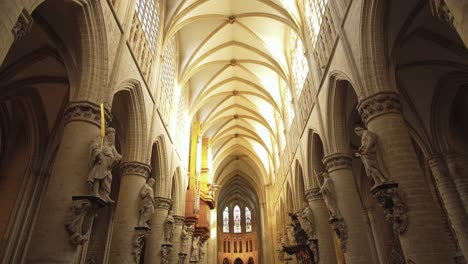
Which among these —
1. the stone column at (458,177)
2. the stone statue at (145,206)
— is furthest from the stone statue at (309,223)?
the stone statue at (145,206)

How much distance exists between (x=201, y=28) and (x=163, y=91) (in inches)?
216

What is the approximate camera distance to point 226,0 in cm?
1741

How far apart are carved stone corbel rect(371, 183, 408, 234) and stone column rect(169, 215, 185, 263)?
12.6 m

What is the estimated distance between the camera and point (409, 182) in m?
6.55

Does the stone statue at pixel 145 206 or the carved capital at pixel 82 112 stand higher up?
the carved capital at pixel 82 112

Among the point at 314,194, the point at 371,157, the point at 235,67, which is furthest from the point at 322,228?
the point at 235,67

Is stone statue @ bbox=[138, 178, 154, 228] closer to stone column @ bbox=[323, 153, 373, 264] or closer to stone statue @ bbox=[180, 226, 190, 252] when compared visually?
stone column @ bbox=[323, 153, 373, 264]

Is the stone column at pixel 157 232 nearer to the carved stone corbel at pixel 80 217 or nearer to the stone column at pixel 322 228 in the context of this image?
the stone column at pixel 322 228

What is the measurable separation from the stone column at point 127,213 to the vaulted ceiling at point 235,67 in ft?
22.3

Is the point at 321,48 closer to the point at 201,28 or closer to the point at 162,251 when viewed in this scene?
the point at 201,28

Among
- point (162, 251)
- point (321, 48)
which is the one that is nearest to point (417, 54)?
point (321, 48)

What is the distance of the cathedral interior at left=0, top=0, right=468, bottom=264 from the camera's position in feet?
21.9

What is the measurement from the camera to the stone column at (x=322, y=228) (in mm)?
13062

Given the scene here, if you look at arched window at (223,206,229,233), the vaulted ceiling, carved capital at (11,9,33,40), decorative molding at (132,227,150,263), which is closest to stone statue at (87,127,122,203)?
carved capital at (11,9,33,40)
